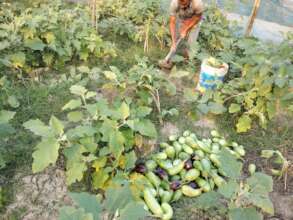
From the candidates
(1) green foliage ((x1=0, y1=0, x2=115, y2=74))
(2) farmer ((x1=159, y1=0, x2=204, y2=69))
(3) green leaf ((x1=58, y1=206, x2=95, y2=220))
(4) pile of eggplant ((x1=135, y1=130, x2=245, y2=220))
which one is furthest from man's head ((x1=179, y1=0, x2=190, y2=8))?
(3) green leaf ((x1=58, y1=206, x2=95, y2=220))

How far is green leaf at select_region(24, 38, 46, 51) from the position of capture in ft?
12.6

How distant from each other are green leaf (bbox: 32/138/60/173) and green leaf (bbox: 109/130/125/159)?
0.38 meters

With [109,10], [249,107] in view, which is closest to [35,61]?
[109,10]

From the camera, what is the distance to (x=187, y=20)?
4.46 m

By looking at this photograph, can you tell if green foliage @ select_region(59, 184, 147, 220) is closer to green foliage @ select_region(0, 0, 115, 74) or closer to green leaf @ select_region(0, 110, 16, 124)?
green leaf @ select_region(0, 110, 16, 124)

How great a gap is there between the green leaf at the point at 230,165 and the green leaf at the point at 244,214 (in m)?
0.21

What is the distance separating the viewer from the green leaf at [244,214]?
211cm

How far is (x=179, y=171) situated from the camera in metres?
2.92

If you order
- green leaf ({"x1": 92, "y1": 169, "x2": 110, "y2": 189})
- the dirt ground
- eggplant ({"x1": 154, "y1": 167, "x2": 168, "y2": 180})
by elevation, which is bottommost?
the dirt ground

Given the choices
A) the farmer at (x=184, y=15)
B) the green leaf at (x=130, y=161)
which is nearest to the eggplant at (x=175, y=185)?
the green leaf at (x=130, y=161)

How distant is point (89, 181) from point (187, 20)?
2.52m

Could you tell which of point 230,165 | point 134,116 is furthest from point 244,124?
point 230,165

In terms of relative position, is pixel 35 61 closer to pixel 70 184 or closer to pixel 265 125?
pixel 70 184

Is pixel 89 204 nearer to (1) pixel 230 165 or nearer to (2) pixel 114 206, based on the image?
(2) pixel 114 206
